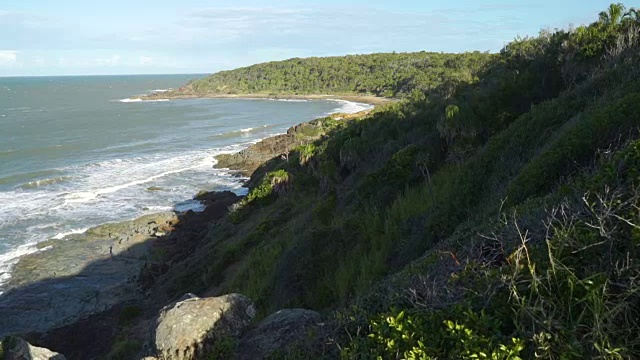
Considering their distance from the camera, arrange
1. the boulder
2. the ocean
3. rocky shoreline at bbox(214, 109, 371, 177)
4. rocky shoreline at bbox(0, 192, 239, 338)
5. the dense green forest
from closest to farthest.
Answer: the boulder
rocky shoreline at bbox(0, 192, 239, 338)
the ocean
rocky shoreline at bbox(214, 109, 371, 177)
the dense green forest

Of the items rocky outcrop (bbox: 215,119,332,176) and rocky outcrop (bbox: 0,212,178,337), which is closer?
rocky outcrop (bbox: 0,212,178,337)

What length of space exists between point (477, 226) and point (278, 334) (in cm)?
328

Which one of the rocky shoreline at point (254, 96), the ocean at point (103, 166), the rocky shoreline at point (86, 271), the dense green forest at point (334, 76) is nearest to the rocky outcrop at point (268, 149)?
the ocean at point (103, 166)

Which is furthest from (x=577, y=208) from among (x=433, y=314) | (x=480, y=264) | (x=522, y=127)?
(x=522, y=127)

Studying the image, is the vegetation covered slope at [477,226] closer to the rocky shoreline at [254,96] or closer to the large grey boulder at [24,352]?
the large grey boulder at [24,352]

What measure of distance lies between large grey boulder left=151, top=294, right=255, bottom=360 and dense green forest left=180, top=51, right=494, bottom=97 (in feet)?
321

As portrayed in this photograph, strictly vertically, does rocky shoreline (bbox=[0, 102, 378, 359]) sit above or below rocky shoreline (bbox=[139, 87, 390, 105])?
below

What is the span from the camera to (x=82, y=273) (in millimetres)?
23422

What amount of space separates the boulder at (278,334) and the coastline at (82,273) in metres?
14.5

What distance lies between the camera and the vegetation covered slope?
402 centimetres

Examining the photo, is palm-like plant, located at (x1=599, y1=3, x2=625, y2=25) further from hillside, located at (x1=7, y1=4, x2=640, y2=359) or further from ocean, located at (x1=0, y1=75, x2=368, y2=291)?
ocean, located at (x1=0, y1=75, x2=368, y2=291)

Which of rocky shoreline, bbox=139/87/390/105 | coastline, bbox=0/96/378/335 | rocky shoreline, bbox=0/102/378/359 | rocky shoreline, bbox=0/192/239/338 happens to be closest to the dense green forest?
rocky shoreline, bbox=139/87/390/105

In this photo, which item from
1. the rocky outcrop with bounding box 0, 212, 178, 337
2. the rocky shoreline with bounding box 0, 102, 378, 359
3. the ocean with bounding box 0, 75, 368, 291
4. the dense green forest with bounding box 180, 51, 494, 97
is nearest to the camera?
the rocky shoreline with bounding box 0, 102, 378, 359

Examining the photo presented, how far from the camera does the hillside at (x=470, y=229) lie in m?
4.04
